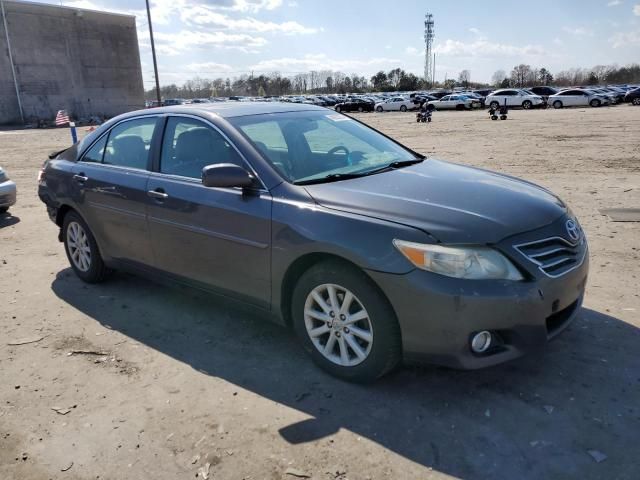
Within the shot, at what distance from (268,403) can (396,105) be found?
163ft

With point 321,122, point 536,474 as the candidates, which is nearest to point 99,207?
point 321,122

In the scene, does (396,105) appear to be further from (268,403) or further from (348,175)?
(268,403)

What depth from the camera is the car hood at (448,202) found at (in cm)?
299

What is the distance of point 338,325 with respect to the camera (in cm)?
333

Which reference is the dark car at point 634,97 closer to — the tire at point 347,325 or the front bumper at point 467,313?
the front bumper at point 467,313

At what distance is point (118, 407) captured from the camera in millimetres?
3277

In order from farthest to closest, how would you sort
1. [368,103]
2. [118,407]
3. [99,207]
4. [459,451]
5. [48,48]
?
[368,103]
[48,48]
[99,207]
[118,407]
[459,451]

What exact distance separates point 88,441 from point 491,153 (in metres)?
13.9

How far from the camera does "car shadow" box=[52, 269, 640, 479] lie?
8.84ft

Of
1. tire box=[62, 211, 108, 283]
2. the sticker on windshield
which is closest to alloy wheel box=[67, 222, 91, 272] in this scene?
tire box=[62, 211, 108, 283]

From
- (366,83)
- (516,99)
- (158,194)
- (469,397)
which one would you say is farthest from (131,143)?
(366,83)

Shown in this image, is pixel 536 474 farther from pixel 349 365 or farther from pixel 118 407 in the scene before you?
pixel 118 407

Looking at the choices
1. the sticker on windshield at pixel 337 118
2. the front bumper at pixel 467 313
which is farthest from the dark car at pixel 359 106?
the front bumper at pixel 467 313

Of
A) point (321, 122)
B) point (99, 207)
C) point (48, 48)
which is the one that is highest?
point (48, 48)
